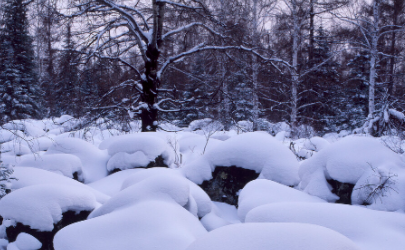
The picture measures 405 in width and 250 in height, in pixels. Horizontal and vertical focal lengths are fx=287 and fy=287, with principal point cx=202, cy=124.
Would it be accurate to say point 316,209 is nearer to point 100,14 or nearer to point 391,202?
point 391,202

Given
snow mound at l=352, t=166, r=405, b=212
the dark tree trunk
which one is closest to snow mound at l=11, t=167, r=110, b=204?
snow mound at l=352, t=166, r=405, b=212

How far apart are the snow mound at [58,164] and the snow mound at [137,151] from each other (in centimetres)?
59

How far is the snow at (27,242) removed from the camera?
2758 millimetres

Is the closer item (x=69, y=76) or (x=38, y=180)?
(x=38, y=180)

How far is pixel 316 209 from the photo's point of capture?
2498 millimetres

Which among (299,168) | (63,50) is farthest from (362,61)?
(63,50)

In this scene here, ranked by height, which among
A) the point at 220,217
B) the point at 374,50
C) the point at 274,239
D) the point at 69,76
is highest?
the point at 374,50

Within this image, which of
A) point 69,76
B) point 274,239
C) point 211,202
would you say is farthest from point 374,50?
point 274,239

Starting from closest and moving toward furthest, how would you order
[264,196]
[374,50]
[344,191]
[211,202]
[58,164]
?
[264,196] < [211,202] < [344,191] < [58,164] < [374,50]

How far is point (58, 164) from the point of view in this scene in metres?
4.60

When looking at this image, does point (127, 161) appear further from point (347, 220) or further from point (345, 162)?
point (347, 220)

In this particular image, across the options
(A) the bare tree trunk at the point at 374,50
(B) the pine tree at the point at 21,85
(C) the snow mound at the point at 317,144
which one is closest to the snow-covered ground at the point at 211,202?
(C) the snow mound at the point at 317,144

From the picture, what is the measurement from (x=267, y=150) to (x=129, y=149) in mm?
2375

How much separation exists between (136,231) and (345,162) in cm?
279
